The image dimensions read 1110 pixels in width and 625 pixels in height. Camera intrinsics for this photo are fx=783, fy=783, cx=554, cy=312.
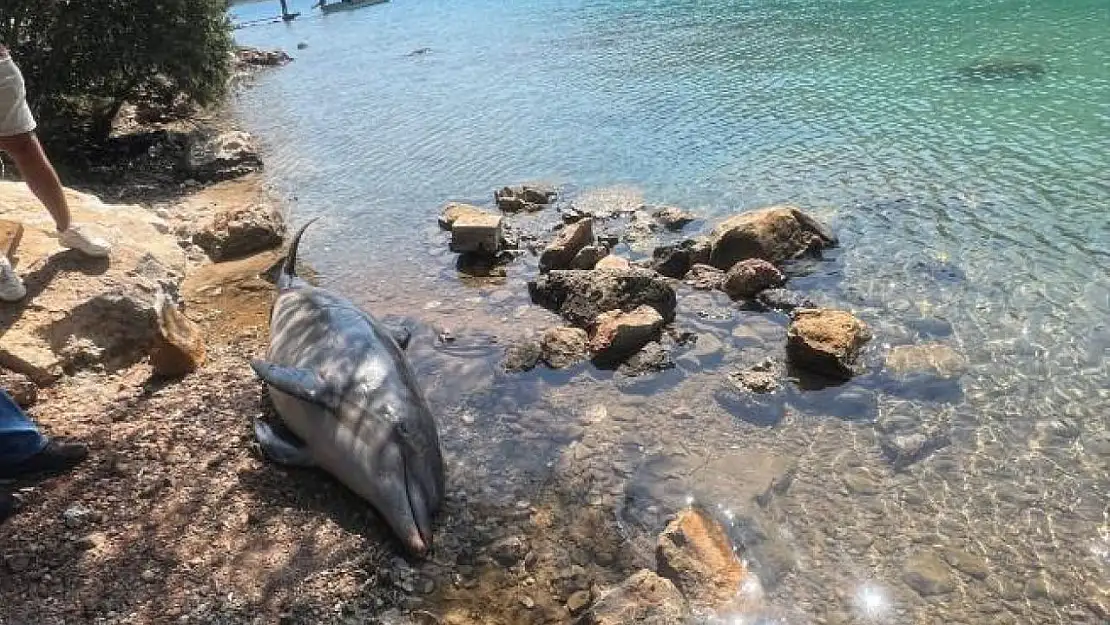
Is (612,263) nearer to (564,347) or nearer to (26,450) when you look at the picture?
(564,347)

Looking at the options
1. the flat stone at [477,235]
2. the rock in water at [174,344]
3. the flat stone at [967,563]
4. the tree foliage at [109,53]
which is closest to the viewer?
the flat stone at [967,563]

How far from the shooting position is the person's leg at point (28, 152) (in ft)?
23.8

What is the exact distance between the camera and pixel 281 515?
19.6 feet

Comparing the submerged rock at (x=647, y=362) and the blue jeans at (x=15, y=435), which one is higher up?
the blue jeans at (x=15, y=435)

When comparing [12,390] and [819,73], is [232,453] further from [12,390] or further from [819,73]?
[819,73]

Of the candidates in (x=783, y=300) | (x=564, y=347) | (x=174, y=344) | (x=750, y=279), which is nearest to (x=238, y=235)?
(x=174, y=344)

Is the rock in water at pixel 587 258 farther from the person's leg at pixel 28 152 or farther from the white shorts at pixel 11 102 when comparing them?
the white shorts at pixel 11 102

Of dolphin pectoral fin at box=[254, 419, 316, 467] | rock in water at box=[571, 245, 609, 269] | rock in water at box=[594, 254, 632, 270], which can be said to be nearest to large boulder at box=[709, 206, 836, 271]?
rock in water at box=[594, 254, 632, 270]

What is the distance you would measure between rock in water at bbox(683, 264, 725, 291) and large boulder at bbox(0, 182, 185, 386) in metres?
6.29

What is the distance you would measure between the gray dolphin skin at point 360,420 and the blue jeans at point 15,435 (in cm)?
161

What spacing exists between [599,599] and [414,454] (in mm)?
1816

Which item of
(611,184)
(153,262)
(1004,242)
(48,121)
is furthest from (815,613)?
(48,121)

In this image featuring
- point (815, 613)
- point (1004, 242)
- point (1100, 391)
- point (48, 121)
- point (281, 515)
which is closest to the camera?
point (815, 613)

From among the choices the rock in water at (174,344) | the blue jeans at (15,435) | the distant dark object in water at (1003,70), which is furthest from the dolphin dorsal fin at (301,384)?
the distant dark object in water at (1003,70)
